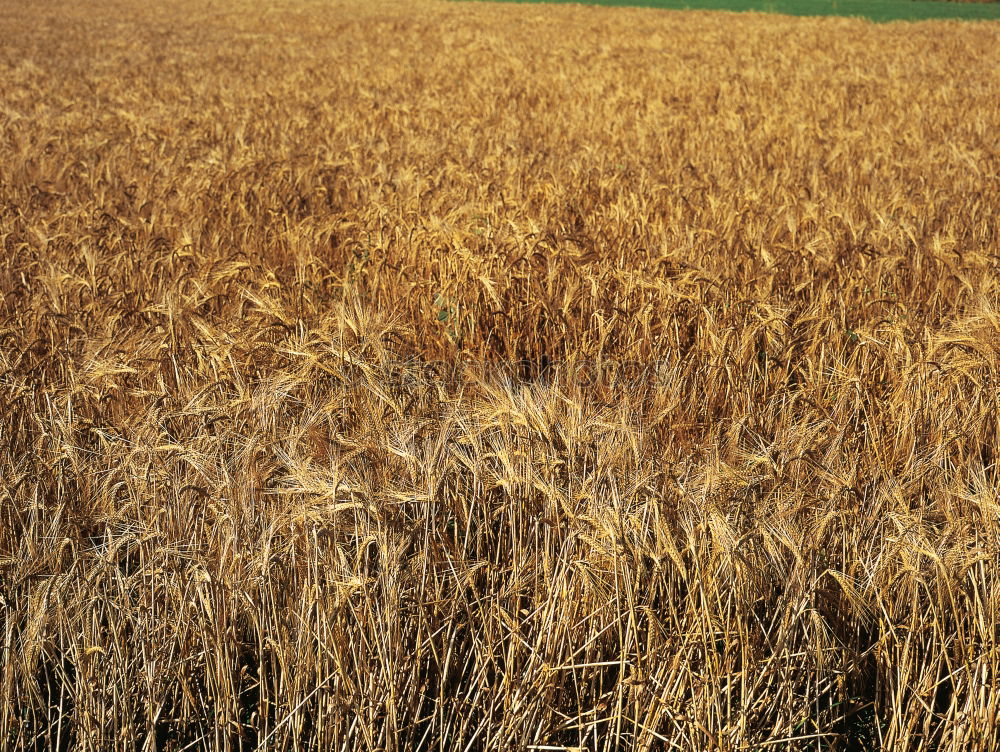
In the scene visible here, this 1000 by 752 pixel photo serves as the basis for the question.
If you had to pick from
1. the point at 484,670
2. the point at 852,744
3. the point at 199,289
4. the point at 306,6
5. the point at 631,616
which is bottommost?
the point at 852,744

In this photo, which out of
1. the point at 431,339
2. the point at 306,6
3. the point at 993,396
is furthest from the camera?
the point at 306,6

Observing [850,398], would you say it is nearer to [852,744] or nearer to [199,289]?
[852,744]

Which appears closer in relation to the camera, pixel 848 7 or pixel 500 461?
pixel 500 461

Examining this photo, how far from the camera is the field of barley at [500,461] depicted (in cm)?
141

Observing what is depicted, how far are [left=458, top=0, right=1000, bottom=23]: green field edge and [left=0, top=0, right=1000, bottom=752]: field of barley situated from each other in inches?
1070

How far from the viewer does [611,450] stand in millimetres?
1758

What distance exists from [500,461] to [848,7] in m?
35.8

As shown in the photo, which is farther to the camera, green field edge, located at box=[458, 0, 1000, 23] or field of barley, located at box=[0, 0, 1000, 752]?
green field edge, located at box=[458, 0, 1000, 23]

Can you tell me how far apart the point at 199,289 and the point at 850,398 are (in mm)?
1925

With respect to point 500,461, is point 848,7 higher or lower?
higher

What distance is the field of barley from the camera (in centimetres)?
141

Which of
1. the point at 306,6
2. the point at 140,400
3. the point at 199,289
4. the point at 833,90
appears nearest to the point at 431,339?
the point at 199,289

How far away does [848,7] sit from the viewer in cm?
3250

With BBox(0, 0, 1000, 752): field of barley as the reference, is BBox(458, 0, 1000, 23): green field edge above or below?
above
